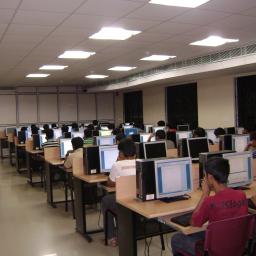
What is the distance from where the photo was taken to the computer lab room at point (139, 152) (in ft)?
9.69

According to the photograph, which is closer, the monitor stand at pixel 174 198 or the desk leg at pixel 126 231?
the desk leg at pixel 126 231

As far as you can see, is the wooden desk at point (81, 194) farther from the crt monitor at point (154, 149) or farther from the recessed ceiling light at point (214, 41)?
the recessed ceiling light at point (214, 41)

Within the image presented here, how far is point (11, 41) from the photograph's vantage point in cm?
605

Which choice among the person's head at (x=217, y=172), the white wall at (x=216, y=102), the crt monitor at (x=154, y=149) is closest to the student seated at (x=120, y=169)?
the person's head at (x=217, y=172)

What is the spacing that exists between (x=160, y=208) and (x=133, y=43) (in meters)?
4.05

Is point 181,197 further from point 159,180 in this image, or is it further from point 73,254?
point 73,254

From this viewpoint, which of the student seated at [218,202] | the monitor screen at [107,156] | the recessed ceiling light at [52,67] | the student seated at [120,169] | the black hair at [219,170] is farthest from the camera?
the recessed ceiling light at [52,67]

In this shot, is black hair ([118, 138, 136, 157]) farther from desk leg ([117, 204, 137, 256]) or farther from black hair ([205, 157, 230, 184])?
black hair ([205, 157, 230, 184])

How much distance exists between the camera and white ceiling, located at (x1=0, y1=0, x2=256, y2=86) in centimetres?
425

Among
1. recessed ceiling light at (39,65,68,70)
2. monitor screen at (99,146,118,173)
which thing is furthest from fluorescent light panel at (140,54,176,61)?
monitor screen at (99,146,118,173)

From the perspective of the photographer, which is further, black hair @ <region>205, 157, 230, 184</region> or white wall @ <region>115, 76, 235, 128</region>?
white wall @ <region>115, 76, 235, 128</region>

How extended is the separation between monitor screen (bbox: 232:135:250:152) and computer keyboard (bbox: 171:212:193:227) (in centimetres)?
376

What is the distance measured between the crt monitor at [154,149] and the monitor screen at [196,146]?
16.0 inches

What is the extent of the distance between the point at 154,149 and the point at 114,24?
2.02 metres
